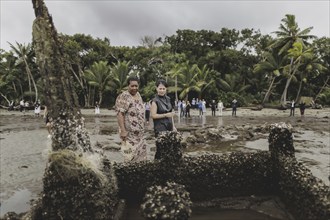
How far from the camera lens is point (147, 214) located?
110 inches

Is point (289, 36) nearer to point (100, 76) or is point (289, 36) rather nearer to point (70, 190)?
point (100, 76)

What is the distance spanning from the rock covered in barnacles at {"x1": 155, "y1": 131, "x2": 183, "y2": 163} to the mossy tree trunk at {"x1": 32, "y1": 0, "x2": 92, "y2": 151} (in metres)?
1.00

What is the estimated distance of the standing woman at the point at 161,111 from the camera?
507 centimetres

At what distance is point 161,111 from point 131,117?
0.50 metres

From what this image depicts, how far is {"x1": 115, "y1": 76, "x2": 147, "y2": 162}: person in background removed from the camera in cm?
484

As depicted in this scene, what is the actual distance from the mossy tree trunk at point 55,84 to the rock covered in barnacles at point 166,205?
1.00 metres

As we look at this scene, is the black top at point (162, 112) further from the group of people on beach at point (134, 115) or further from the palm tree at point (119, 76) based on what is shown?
the palm tree at point (119, 76)

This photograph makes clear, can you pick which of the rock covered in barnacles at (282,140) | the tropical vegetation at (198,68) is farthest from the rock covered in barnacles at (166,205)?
the tropical vegetation at (198,68)

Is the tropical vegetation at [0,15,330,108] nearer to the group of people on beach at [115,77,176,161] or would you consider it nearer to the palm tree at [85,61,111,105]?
the palm tree at [85,61,111,105]

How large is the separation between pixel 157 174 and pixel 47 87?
172 centimetres

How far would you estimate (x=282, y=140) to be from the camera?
14.5 ft

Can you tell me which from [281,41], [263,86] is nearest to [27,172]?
[281,41]

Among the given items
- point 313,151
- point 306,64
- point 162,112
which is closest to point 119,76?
point 306,64

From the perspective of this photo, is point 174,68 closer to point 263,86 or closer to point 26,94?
point 263,86
